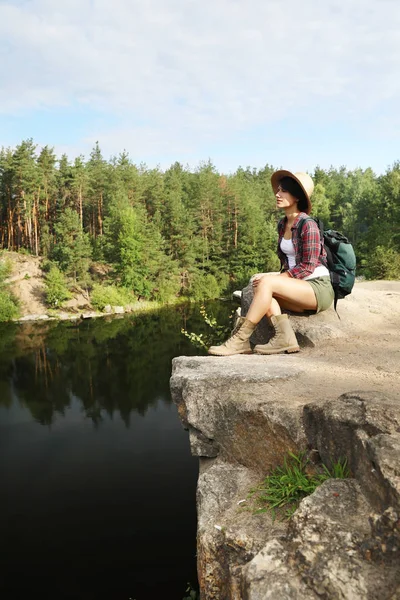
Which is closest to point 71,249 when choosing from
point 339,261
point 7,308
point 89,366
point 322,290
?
point 7,308

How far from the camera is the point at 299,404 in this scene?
359cm

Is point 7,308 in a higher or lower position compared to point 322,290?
lower

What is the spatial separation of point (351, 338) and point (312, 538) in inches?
147

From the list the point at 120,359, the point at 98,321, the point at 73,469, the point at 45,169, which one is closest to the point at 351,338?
the point at 73,469

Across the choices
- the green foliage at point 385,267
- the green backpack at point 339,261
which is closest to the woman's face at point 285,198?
the green backpack at point 339,261

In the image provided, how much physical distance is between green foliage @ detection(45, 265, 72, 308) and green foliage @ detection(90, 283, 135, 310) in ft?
7.48

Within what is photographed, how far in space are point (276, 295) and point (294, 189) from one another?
55.6 inches

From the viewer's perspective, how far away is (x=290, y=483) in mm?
3217

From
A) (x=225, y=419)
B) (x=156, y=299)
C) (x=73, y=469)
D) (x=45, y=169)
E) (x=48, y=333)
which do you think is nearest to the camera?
(x=225, y=419)

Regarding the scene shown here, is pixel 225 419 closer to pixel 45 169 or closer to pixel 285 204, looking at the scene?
pixel 285 204

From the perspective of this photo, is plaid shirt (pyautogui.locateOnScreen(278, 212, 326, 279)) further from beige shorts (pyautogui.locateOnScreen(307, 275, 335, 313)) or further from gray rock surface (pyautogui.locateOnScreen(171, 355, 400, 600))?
gray rock surface (pyautogui.locateOnScreen(171, 355, 400, 600))

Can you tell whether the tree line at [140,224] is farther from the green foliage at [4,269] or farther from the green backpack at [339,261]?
the green backpack at [339,261]

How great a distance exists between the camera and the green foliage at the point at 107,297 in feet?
125

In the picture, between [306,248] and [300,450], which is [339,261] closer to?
[306,248]
